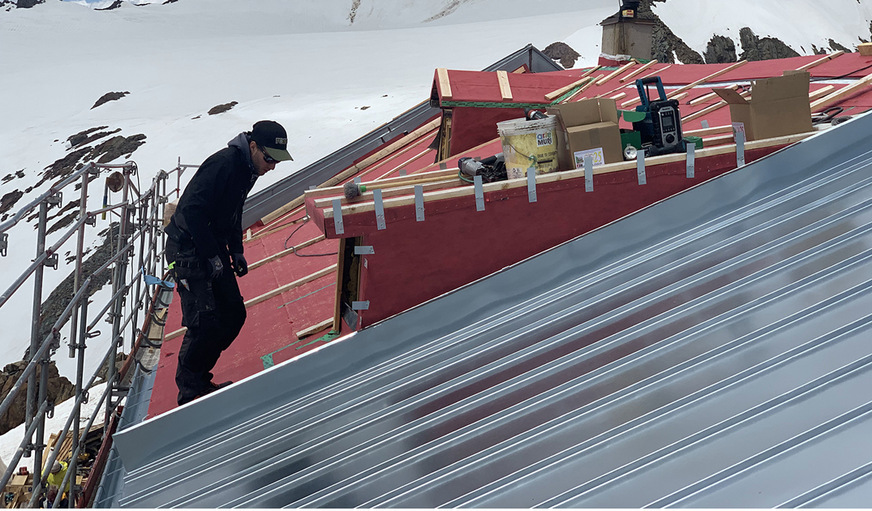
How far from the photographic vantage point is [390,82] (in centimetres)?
5072

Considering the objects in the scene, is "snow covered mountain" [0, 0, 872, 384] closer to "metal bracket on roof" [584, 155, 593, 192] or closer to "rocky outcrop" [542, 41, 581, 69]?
"rocky outcrop" [542, 41, 581, 69]

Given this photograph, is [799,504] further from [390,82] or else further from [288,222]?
[390,82]

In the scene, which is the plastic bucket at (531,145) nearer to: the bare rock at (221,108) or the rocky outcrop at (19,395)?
the rocky outcrop at (19,395)

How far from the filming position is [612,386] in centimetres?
325

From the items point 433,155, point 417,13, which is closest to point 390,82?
point 433,155

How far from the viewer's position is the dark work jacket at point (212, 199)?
4570 millimetres

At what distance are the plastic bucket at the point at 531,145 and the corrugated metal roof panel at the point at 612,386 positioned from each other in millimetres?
603

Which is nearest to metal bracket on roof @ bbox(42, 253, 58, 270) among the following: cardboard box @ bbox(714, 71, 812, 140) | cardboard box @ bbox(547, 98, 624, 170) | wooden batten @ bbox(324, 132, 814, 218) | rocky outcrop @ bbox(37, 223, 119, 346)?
wooden batten @ bbox(324, 132, 814, 218)

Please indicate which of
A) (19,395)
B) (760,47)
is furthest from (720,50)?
(19,395)

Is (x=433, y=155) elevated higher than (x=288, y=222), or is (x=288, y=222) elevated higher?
(x=433, y=155)

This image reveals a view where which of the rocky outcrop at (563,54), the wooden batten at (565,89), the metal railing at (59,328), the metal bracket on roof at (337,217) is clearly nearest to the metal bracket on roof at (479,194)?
the metal bracket on roof at (337,217)

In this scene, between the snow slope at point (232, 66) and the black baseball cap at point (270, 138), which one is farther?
the snow slope at point (232, 66)

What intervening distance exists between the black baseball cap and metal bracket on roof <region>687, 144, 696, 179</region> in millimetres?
2752

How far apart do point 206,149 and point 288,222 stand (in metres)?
30.5
